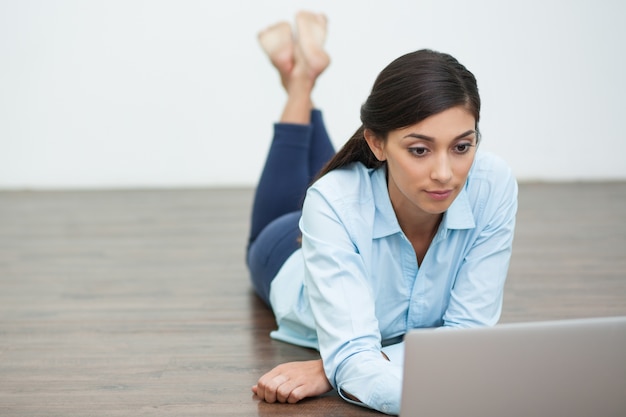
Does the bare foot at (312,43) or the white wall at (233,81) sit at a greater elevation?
the bare foot at (312,43)

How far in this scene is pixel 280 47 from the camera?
3.15 m

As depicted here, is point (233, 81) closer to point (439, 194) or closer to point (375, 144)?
point (375, 144)

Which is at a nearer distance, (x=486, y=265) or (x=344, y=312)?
(x=344, y=312)

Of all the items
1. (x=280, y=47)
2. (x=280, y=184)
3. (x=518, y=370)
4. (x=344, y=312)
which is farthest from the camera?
(x=280, y=47)

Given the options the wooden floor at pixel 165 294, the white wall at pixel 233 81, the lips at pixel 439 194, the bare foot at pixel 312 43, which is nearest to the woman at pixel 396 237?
the lips at pixel 439 194

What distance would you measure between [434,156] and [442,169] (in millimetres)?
37

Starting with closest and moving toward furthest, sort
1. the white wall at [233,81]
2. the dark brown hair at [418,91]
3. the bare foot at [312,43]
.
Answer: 1. the dark brown hair at [418,91]
2. the bare foot at [312,43]
3. the white wall at [233,81]

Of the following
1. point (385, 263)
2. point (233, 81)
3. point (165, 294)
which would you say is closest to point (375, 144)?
point (385, 263)

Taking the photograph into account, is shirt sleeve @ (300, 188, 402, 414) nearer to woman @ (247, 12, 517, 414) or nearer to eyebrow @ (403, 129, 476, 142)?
woman @ (247, 12, 517, 414)

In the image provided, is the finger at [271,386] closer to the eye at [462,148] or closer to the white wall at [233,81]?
the eye at [462,148]

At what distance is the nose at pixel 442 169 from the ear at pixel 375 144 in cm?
16

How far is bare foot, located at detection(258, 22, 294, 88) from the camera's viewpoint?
3.13 metres

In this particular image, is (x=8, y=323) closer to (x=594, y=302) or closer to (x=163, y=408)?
(x=163, y=408)

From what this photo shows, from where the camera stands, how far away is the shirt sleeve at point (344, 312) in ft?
5.94
